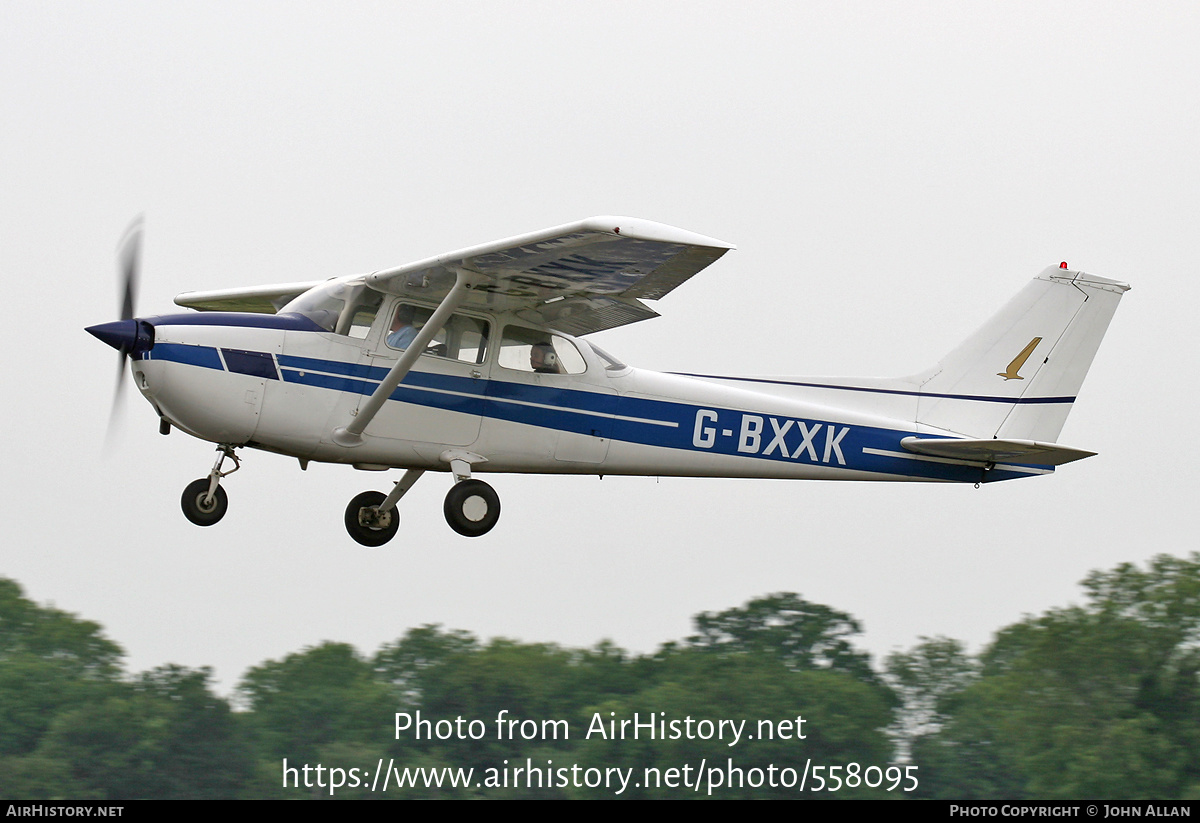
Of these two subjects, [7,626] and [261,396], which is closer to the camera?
[261,396]

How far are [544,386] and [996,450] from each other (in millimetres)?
4191

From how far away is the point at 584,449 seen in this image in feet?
38.2

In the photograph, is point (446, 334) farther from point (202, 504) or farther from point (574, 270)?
point (202, 504)

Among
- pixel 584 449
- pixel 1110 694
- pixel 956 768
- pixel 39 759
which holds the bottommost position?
pixel 39 759

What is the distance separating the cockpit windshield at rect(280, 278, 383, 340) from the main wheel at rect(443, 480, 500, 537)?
5.11 ft

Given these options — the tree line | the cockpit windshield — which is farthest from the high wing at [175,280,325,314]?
the tree line

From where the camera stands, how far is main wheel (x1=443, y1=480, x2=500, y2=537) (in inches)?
446

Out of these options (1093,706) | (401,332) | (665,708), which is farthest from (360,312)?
(1093,706)

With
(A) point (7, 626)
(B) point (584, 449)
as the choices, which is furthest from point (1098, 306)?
(A) point (7, 626)

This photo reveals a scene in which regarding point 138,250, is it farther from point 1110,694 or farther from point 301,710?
point 1110,694

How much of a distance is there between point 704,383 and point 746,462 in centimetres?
81

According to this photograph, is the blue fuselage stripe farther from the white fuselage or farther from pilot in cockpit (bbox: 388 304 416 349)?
pilot in cockpit (bbox: 388 304 416 349)

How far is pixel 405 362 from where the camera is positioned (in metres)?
10.6
